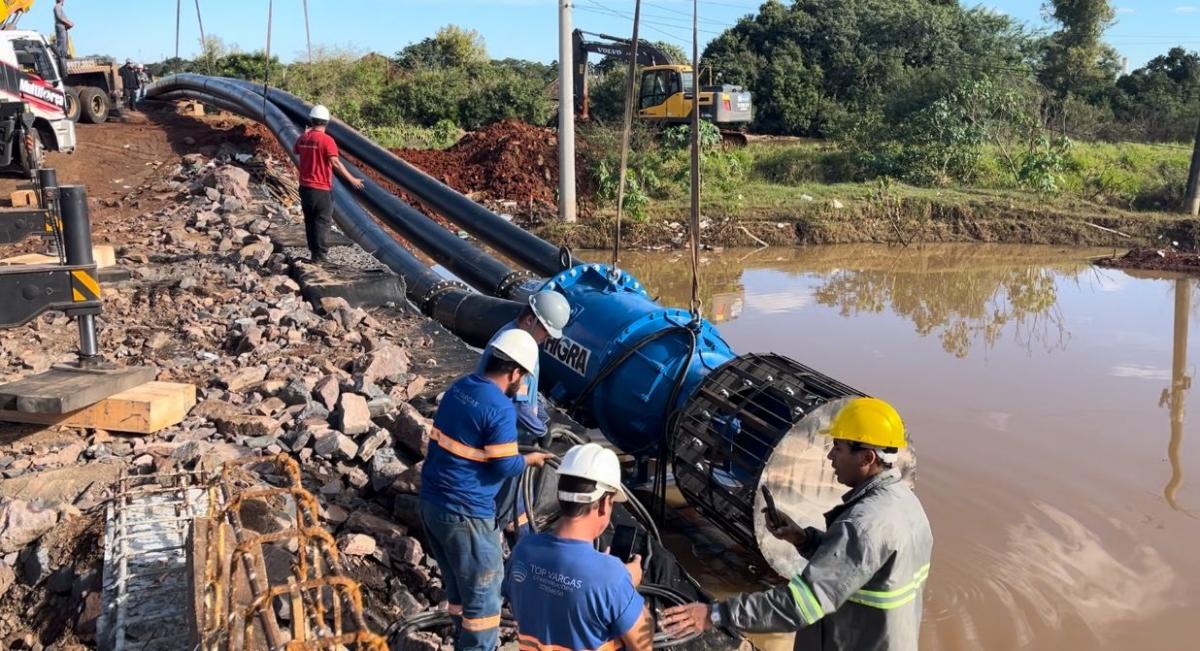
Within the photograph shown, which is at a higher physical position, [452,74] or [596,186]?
[452,74]

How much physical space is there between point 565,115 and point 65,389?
12.3 metres

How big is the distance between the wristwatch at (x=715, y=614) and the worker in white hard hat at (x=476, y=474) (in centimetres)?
109

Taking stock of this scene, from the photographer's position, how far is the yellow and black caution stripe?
14.0ft

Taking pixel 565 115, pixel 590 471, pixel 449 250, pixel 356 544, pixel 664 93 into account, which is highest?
pixel 664 93

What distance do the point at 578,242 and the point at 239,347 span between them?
34.5 ft

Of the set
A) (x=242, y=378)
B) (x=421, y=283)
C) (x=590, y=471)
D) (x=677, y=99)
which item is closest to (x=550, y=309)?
(x=590, y=471)

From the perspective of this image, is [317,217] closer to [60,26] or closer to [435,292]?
Result: [435,292]

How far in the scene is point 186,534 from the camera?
360 cm

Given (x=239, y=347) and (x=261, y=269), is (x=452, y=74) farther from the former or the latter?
(x=239, y=347)

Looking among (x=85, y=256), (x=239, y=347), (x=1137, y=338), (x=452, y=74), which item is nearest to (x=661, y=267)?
(x=1137, y=338)

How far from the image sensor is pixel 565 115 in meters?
15.8

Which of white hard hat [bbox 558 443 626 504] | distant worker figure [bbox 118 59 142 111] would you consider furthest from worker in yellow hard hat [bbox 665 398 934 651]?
distant worker figure [bbox 118 59 142 111]

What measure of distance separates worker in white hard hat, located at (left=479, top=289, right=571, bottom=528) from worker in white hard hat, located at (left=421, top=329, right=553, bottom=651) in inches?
4.8

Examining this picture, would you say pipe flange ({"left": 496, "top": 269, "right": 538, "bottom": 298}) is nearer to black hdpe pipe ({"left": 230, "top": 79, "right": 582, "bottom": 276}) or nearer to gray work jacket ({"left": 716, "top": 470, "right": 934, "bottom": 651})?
black hdpe pipe ({"left": 230, "top": 79, "right": 582, "bottom": 276})
